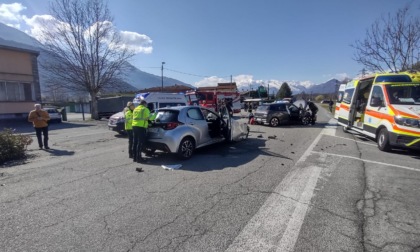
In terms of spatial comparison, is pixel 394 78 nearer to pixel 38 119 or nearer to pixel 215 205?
pixel 215 205

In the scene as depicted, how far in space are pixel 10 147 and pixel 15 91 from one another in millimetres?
17896

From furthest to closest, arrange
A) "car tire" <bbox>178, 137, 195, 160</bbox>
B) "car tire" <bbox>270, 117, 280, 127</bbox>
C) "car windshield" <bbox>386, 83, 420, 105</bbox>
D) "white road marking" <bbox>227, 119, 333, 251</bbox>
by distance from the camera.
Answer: "car tire" <bbox>270, 117, 280, 127</bbox>
"car windshield" <bbox>386, 83, 420, 105</bbox>
"car tire" <bbox>178, 137, 195, 160</bbox>
"white road marking" <bbox>227, 119, 333, 251</bbox>

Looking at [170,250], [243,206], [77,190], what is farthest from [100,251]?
[77,190]

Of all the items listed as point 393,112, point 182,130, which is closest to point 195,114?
point 182,130

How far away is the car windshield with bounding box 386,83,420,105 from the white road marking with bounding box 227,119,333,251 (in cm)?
556

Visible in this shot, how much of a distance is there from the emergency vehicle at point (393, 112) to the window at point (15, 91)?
25889 mm

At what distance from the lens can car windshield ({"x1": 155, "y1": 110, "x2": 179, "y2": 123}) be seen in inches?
289

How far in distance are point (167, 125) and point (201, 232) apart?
4.28 meters

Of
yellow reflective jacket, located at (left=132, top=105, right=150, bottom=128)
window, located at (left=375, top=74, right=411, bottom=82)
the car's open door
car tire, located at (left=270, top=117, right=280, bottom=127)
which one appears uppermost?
window, located at (left=375, top=74, right=411, bottom=82)

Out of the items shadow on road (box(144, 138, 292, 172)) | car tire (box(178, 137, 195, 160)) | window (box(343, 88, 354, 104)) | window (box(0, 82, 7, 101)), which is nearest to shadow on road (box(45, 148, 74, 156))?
shadow on road (box(144, 138, 292, 172))

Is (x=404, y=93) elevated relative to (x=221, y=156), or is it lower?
elevated

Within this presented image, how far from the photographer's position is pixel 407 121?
301 inches

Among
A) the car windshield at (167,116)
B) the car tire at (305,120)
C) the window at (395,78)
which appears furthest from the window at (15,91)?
the window at (395,78)

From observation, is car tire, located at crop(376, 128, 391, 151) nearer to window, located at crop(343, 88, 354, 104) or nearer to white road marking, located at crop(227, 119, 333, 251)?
window, located at crop(343, 88, 354, 104)
